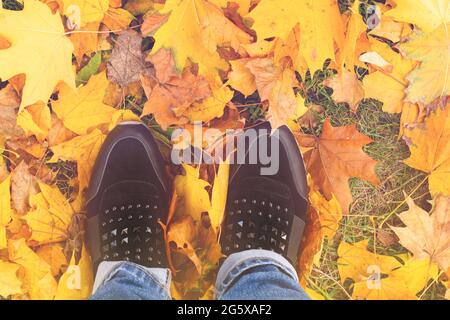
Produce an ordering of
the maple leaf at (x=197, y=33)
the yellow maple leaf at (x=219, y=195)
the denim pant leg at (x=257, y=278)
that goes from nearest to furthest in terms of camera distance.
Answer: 1. the denim pant leg at (x=257, y=278)
2. the maple leaf at (x=197, y=33)
3. the yellow maple leaf at (x=219, y=195)

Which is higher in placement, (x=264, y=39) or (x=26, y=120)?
(x=264, y=39)

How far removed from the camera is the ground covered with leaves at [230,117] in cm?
114

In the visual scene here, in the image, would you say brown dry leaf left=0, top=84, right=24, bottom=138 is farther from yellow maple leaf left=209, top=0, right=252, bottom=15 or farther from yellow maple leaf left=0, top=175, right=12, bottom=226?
yellow maple leaf left=209, top=0, right=252, bottom=15

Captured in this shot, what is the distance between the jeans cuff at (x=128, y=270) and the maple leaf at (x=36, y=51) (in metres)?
0.41

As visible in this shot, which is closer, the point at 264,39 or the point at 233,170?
the point at 264,39

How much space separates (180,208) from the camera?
48.8 inches

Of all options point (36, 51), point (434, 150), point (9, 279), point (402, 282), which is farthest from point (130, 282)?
point (434, 150)

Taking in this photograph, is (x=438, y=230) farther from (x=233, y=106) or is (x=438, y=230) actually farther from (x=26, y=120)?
(x=26, y=120)

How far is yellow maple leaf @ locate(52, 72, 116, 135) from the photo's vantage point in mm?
1177

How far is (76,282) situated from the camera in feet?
4.00

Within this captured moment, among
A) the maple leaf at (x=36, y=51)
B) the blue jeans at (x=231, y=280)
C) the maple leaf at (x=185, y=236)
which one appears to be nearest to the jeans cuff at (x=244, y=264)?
the blue jeans at (x=231, y=280)

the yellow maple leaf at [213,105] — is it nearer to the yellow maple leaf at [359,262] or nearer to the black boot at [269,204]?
the black boot at [269,204]
